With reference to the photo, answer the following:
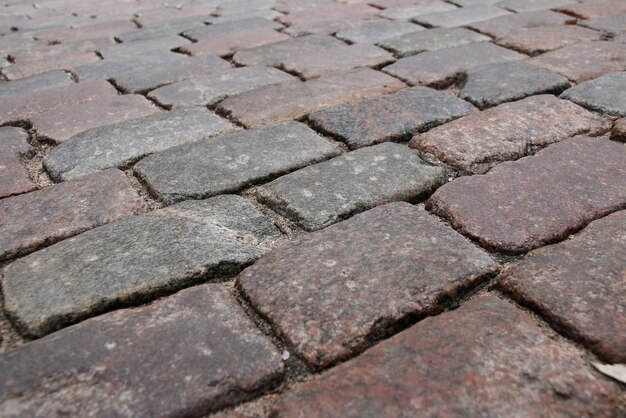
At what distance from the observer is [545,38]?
266 cm

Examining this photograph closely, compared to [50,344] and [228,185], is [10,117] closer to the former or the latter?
[228,185]

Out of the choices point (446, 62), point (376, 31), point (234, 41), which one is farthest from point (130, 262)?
point (376, 31)

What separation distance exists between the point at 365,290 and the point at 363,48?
1.83 metres

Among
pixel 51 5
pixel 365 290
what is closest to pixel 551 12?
pixel 365 290

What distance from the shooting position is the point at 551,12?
315 centimetres

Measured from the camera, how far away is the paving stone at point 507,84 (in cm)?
202

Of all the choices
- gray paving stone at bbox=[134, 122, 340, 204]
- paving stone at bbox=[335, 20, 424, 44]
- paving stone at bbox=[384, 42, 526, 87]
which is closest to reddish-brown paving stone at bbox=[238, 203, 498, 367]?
gray paving stone at bbox=[134, 122, 340, 204]

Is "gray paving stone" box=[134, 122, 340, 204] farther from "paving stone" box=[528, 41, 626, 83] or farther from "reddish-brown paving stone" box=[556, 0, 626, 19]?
"reddish-brown paving stone" box=[556, 0, 626, 19]

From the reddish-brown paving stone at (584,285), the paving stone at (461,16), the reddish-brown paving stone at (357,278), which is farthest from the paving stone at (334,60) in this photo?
the reddish-brown paving stone at (584,285)

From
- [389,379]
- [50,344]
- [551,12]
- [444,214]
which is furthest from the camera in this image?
[551,12]

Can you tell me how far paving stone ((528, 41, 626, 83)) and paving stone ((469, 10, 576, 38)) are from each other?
0.42 meters

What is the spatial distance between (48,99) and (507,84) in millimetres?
1824

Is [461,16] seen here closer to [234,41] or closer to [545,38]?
[545,38]

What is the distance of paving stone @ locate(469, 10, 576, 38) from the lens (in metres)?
2.85
